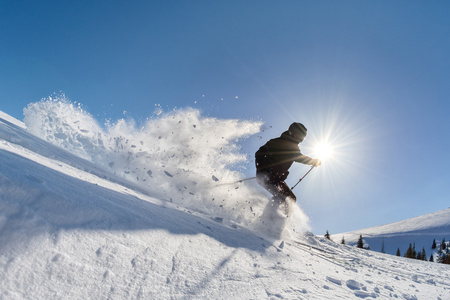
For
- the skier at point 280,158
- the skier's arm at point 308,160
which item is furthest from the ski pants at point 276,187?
the skier's arm at point 308,160

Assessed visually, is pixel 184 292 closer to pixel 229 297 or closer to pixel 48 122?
pixel 229 297

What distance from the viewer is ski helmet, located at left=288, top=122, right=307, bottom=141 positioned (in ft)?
29.0

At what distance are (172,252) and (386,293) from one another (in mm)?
3207

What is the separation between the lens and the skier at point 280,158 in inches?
340

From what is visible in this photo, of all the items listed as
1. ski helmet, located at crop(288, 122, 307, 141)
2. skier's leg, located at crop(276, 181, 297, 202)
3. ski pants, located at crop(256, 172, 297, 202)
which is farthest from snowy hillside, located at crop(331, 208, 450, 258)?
ski helmet, located at crop(288, 122, 307, 141)

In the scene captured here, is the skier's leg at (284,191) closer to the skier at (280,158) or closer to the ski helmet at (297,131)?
the skier at (280,158)

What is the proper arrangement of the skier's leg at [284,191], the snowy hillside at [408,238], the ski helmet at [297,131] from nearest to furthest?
1. the skier's leg at [284,191]
2. the ski helmet at [297,131]
3. the snowy hillside at [408,238]

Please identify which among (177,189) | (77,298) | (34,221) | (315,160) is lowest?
(77,298)

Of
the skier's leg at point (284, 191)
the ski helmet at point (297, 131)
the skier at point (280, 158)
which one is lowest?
the skier's leg at point (284, 191)

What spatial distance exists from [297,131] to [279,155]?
1144 mm

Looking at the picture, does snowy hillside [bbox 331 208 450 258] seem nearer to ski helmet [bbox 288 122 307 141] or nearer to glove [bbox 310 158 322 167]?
glove [bbox 310 158 322 167]

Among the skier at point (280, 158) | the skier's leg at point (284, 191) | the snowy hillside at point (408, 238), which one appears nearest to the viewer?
the skier's leg at point (284, 191)

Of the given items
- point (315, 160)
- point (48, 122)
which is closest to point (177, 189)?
point (315, 160)

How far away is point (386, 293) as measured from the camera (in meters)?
3.49
